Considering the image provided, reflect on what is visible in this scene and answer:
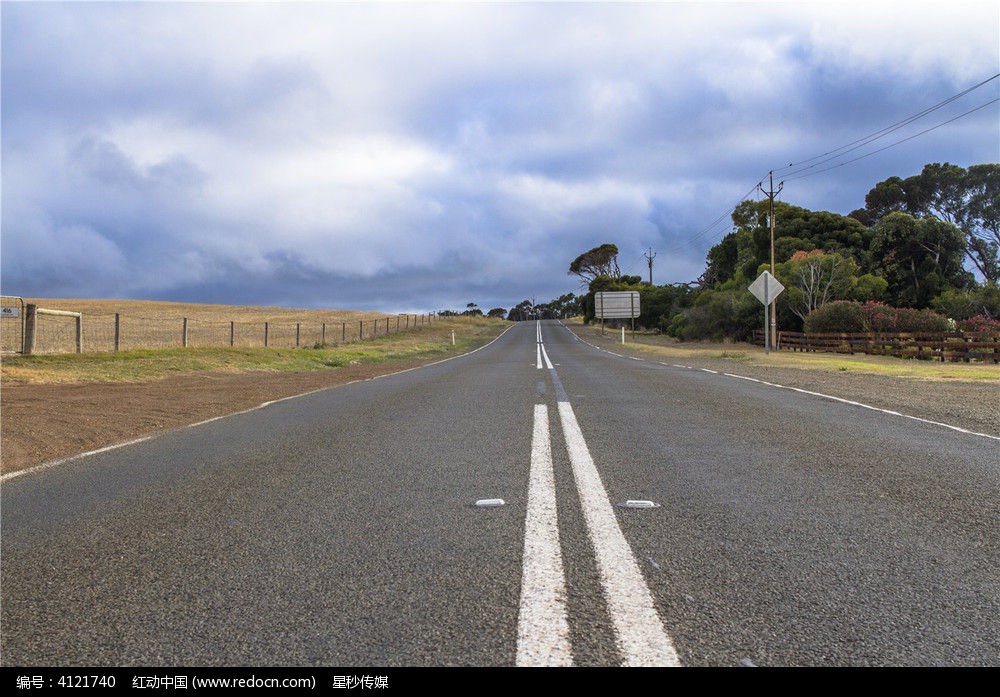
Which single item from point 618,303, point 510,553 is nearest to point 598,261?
point 618,303

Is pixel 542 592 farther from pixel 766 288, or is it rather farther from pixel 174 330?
pixel 174 330

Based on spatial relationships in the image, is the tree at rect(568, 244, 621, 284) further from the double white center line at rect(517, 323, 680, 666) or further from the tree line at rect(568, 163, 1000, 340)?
the double white center line at rect(517, 323, 680, 666)

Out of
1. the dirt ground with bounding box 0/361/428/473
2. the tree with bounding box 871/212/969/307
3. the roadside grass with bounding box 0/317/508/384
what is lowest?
the dirt ground with bounding box 0/361/428/473

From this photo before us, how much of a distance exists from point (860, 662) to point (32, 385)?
16928mm

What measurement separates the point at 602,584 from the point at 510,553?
65 centimetres

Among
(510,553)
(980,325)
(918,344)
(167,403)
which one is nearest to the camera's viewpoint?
(510,553)

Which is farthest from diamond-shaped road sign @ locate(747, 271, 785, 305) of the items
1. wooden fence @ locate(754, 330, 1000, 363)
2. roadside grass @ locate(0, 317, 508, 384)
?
roadside grass @ locate(0, 317, 508, 384)

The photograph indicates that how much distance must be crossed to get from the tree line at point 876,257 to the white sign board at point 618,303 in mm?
6115

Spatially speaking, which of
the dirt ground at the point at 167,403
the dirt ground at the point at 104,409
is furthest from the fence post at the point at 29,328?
the dirt ground at the point at 104,409

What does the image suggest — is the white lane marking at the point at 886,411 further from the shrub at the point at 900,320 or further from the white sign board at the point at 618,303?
the white sign board at the point at 618,303

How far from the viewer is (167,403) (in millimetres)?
12391

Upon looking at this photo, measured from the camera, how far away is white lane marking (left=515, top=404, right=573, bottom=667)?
270 centimetres

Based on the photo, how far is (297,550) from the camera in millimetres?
3977
